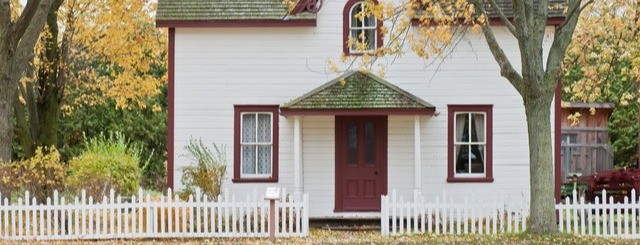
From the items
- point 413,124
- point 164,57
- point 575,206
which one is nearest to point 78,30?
point 164,57

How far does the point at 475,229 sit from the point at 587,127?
13958mm

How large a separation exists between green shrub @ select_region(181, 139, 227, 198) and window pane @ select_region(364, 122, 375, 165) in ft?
10.5

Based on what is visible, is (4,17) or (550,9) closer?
(4,17)

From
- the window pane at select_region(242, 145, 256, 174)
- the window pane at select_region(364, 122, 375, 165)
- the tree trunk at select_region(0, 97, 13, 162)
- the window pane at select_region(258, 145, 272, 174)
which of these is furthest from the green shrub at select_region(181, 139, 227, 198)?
the tree trunk at select_region(0, 97, 13, 162)

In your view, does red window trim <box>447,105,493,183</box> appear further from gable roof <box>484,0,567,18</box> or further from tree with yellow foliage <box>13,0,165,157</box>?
tree with yellow foliage <box>13,0,165,157</box>

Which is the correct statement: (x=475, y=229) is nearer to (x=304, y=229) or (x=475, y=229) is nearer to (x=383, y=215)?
(x=383, y=215)

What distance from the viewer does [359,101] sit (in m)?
20.5

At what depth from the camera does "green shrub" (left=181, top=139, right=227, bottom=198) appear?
20.2 m

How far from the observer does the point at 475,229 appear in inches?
736

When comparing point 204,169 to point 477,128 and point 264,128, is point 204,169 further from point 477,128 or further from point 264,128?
point 477,128

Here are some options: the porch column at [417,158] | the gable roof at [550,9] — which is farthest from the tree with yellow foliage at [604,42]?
the porch column at [417,158]

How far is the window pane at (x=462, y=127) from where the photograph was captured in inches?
838

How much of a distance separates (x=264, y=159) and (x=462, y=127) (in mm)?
4528

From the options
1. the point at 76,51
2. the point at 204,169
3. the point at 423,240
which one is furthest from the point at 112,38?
the point at 423,240
